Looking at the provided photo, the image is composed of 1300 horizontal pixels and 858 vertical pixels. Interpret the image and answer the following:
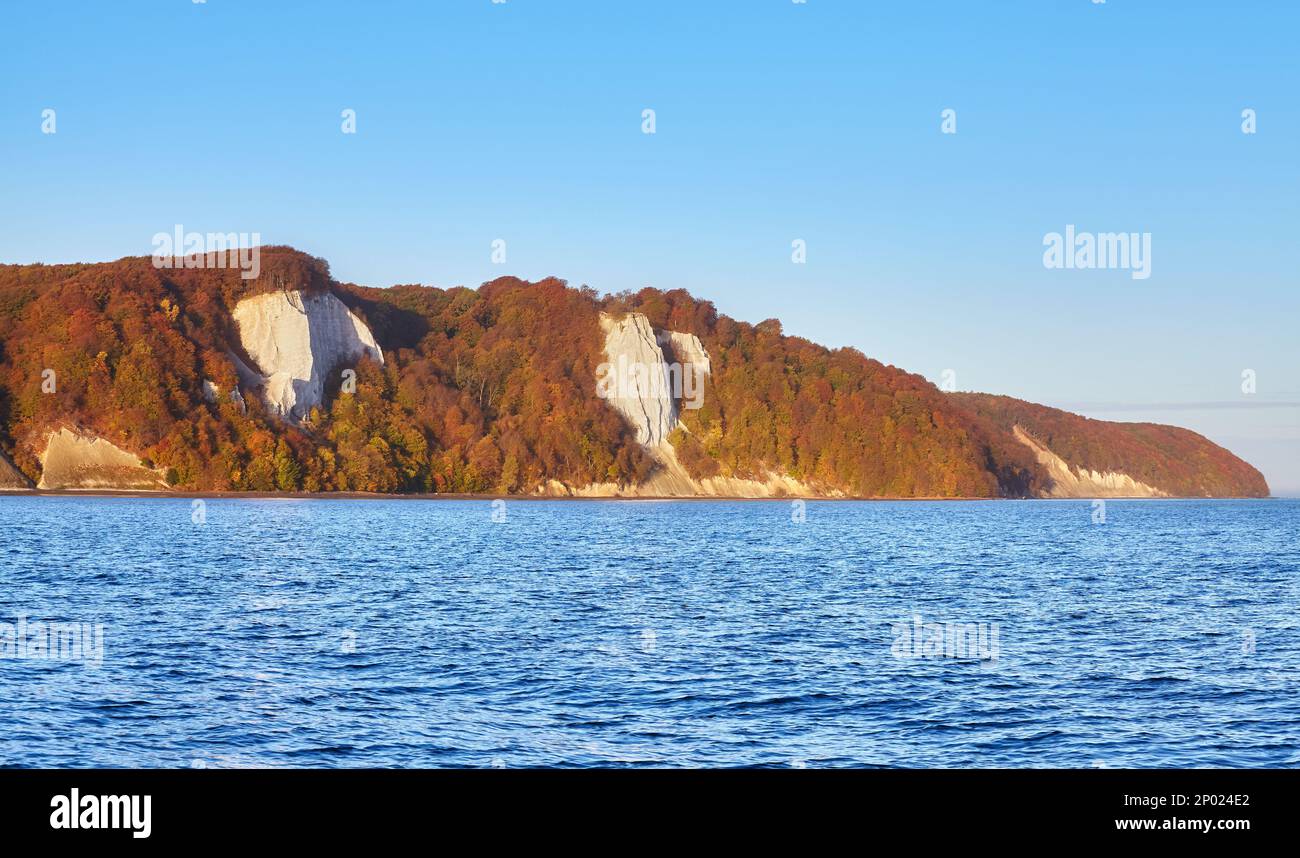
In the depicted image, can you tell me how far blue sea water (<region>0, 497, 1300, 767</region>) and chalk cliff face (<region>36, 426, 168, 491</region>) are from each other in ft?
304

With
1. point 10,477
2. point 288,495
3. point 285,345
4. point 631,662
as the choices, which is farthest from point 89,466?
point 631,662

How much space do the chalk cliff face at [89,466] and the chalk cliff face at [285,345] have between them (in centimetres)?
2240

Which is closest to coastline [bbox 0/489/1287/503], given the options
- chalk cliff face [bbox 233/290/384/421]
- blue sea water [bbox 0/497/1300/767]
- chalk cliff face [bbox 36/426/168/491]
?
chalk cliff face [bbox 36/426/168/491]

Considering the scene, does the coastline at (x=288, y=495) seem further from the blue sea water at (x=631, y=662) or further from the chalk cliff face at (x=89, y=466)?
the blue sea water at (x=631, y=662)

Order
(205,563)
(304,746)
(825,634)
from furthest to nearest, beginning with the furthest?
(205,563) → (825,634) → (304,746)

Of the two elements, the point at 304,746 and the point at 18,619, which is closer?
the point at 304,746

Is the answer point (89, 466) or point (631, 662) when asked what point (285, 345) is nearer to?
point (89, 466)

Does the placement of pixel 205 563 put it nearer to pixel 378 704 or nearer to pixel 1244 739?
pixel 378 704

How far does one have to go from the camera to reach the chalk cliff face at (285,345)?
167375 millimetres

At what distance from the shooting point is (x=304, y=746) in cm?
1756

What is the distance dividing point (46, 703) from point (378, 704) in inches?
222

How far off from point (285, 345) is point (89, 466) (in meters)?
34.6
